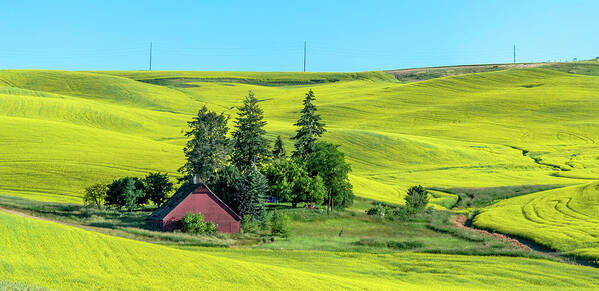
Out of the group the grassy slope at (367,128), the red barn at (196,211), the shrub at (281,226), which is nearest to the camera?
the shrub at (281,226)

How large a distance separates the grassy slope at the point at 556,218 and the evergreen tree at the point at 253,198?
66.2ft

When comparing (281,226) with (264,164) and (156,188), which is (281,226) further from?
(264,164)

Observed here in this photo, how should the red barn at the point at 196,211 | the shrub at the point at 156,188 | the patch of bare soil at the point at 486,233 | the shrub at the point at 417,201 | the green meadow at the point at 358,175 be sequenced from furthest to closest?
the shrub at the point at 417,201 → the shrub at the point at 156,188 → the red barn at the point at 196,211 → the patch of bare soil at the point at 486,233 → the green meadow at the point at 358,175

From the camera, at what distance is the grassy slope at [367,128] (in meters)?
78.7

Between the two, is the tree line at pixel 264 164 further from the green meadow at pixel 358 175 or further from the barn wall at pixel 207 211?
the barn wall at pixel 207 211

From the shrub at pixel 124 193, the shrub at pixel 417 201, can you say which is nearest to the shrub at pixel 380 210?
the shrub at pixel 417 201

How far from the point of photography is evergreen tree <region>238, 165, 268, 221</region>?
5684cm

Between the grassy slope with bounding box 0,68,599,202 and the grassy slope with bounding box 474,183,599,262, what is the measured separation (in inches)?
621

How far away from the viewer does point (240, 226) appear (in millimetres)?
54156

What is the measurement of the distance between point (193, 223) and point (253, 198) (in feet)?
27.3

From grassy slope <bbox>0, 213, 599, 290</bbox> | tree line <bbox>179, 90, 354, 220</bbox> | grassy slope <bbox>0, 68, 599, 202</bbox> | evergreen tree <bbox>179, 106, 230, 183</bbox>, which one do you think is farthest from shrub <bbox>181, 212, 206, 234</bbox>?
grassy slope <bbox>0, 68, 599, 202</bbox>

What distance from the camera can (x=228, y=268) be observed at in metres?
Result: 29.8

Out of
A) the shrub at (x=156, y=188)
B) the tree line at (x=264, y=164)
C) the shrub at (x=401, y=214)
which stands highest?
the tree line at (x=264, y=164)

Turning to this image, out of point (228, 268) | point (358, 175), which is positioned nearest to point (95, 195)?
point (228, 268)
